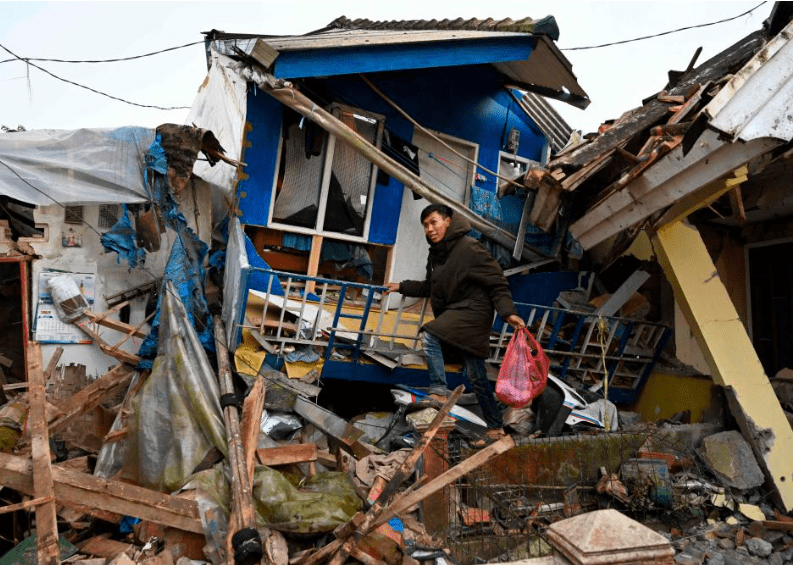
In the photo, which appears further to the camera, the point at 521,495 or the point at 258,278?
the point at 258,278

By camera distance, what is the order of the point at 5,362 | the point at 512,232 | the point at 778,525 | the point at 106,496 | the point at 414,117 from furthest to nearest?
the point at 414,117 → the point at 512,232 → the point at 5,362 → the point at 778,525 → the point at 106,496

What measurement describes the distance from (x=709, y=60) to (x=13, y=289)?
9.42 meters

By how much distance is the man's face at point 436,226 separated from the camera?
5.22m

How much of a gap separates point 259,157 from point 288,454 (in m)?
3.61

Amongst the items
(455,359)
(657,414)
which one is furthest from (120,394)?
(657,414)

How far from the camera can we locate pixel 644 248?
314 inches

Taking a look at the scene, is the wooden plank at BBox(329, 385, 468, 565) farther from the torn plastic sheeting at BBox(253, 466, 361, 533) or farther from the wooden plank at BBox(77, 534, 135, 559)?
the wooden plank at BBox(77, 534, 135, 559)

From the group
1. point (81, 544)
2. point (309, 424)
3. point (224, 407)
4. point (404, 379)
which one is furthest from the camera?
point (404, 379)

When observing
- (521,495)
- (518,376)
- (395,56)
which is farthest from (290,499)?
(395,56)

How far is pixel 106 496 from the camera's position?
12.7 ft

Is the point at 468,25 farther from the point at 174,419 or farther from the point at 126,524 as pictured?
the point at 126,524

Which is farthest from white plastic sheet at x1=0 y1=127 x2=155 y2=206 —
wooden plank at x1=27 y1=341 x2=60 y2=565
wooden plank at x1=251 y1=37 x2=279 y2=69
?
wooden plank at x1=27 y1=341 x2=60 y2=565

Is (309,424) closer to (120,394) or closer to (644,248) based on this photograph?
(120,394)

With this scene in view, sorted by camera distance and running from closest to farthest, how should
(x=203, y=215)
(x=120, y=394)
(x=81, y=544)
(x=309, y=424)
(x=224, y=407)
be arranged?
(x=81, y=544), (x=224, y=407), (x=309, y=424), (x=120, y=394), (x=203, y=215)
